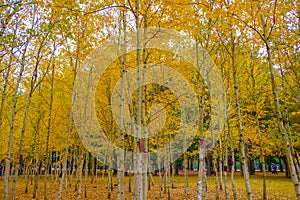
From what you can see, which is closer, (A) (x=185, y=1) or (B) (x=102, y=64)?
(A) (x=185, y=1)

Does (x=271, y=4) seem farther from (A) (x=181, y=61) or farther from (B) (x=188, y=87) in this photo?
(B) (x=188, y=87)

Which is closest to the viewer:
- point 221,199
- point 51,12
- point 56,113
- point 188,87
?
point 51,12

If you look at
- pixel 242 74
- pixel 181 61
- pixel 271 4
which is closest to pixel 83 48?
pixel 181 61

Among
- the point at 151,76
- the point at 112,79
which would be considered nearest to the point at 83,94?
the point at 112,79

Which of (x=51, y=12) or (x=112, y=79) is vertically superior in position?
(x=51, y=12)

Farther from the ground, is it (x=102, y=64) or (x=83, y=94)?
(x=102, y=64)

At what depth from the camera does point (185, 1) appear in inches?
211

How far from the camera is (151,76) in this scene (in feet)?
29.1

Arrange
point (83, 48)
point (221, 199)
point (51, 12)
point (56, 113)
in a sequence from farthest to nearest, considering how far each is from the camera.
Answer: point (56, 113)
point (221, 199)
point (83, 48)
point (51, 12)

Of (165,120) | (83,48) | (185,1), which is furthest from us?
(165,120)

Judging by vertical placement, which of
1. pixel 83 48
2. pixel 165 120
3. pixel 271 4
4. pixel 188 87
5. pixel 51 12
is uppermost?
pixel 51 12

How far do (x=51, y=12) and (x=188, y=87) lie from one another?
17.3ft

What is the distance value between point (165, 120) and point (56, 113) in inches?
226

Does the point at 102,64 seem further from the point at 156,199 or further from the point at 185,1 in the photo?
the point at 156,199
